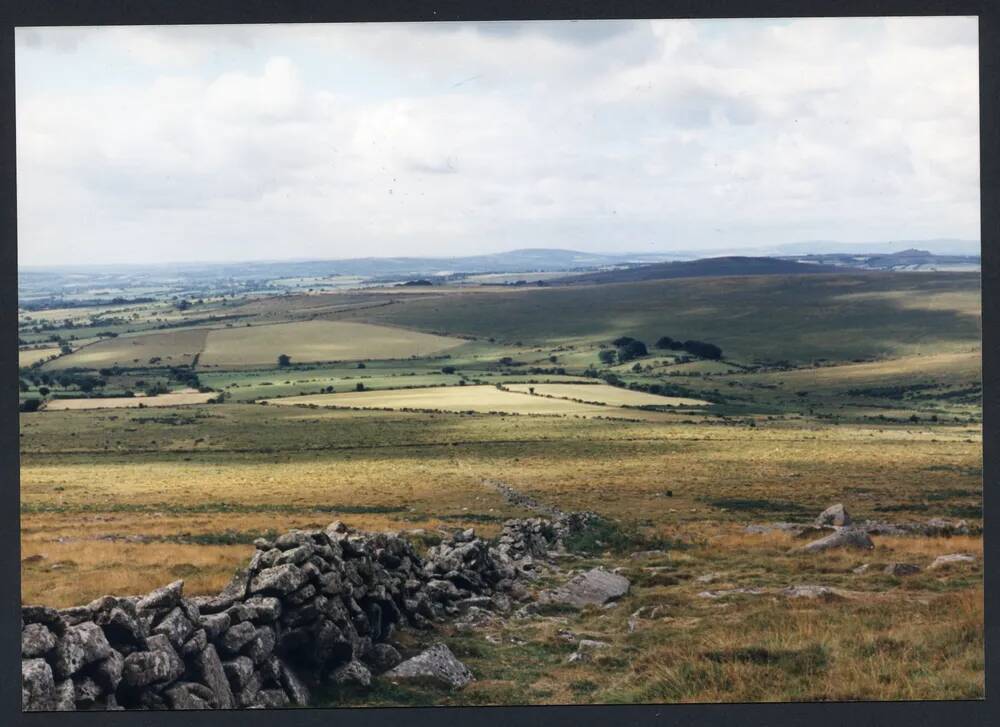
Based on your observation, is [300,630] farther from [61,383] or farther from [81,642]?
[61,383]

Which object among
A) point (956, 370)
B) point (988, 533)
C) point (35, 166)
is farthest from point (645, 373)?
point (988, 533)

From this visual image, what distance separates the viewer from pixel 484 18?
31.4 feet

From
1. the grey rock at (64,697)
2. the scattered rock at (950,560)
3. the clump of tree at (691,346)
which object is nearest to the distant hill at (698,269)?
the clump of tree at (691,346)

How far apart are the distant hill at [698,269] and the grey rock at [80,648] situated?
50.1ft

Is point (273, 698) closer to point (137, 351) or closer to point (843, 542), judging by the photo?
point (843, 542)

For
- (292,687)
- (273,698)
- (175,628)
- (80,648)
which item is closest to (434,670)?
(292,687)

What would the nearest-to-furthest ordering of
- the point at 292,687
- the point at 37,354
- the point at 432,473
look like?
1. the point at 292,687
2. the point at 432,473
3. the point at 37,354

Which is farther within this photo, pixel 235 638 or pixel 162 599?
pixel 235 638

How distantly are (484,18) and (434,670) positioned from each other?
21.0 ft

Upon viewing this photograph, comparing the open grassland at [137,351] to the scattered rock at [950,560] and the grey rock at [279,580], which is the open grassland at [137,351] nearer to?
the grey rock at [279,580]

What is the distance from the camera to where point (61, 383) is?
27.5 m

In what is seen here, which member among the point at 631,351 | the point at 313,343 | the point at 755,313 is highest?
the point at 755,313

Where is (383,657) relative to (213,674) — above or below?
below

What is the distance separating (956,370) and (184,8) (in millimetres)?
21643
